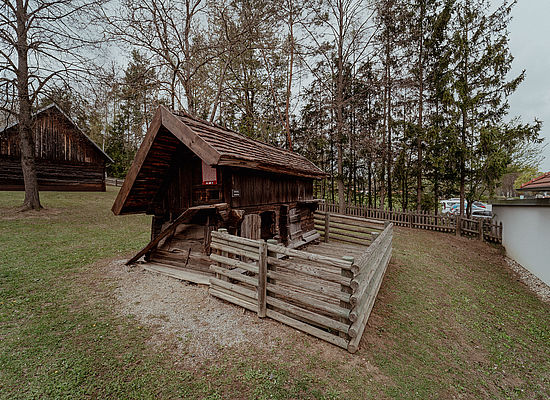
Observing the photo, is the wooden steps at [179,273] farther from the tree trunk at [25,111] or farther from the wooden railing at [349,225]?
the tree trunk at [25,111]

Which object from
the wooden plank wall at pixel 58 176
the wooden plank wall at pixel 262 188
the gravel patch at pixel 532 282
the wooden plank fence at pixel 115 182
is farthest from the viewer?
the wooden plank fence at pixel 115 182

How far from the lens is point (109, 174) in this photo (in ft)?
115

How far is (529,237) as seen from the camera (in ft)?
31.8

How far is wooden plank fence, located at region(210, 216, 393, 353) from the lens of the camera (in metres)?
3.76

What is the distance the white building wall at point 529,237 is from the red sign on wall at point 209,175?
1132 cm

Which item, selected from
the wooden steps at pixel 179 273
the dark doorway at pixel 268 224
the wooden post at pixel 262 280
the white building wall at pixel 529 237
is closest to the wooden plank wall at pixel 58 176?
the wooden steps at pixel 179 273

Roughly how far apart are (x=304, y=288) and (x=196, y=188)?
3962 mm

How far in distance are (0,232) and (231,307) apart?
1123 cm

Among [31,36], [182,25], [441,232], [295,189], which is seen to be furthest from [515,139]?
[31,36]

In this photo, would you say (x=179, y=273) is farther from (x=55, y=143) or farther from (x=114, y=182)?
(x=114, y=182)

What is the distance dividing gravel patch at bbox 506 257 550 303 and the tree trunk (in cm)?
2113

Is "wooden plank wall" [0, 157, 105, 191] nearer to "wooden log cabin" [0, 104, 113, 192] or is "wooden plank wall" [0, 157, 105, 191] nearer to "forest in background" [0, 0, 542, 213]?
"wooden log cabin" [0, 104, 113, 192]

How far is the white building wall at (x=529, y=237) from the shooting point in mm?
8539

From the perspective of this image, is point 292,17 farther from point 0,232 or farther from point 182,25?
point 0,232
